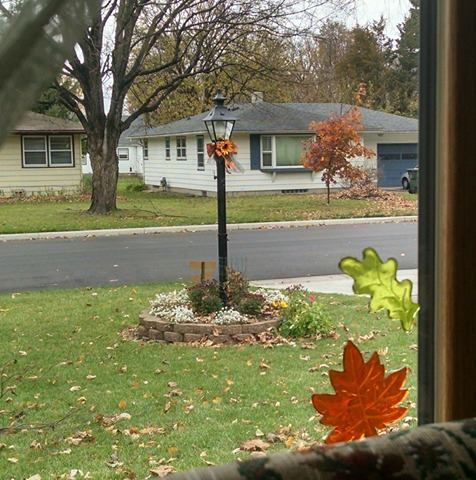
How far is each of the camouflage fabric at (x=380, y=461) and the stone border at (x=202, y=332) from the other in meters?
2.67

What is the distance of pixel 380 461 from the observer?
0.48 metres

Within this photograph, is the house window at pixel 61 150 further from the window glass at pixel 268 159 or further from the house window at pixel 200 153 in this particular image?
the window glass at pixel 268 159

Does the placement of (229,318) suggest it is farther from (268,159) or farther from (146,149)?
(146,149)

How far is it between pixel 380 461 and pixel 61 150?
96.0 inches

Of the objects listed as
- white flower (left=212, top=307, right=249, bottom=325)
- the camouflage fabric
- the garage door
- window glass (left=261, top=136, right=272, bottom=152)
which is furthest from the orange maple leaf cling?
white flower (left=212, top=307, right=249, bottom=325)

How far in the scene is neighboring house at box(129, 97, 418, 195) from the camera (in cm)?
188

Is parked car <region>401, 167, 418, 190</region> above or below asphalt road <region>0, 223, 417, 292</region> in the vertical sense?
above

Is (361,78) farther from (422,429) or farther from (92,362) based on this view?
(92,362)

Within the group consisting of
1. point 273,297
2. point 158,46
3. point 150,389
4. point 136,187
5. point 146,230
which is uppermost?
point 158,46

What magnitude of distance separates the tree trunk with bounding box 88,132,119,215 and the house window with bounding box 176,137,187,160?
0.66 meters

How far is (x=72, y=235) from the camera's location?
4.89 meters

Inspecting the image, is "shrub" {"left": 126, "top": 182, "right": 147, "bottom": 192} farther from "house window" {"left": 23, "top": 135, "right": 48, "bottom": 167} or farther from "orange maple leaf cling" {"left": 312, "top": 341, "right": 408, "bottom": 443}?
"orange maple leaf cling" {"left": 312, "top": 341, "right": 408, "bottom": 443}

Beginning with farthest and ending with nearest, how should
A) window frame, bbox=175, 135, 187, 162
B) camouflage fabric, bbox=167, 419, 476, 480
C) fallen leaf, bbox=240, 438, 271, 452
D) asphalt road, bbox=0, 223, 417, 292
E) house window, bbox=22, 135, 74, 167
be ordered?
asphalt road, bbox=0, 223, 417, 292 < window frame, bbox=175, 135, 187, 162 < house window, bbox=22, 135, 74, 167 < fallen leaf, bbox=240, 438, 271, 452 < camouflage fabric, bbox=167, 419, 476, 480

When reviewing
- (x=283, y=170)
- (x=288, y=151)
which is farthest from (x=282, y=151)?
(x=283, y=170)
